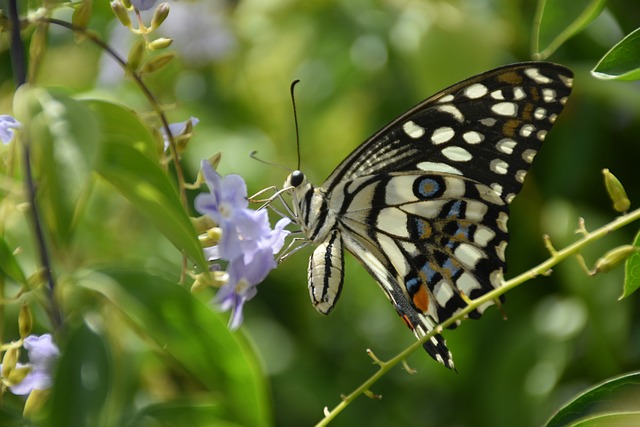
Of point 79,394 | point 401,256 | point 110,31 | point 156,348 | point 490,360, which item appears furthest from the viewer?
point 110,31

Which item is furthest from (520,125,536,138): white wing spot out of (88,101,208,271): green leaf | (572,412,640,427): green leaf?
(88,101,208,271): green leaf

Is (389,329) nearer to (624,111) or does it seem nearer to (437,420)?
(437,420)

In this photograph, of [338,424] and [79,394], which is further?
[338,424]

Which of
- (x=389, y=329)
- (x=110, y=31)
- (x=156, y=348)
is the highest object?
(x=156, y=348)

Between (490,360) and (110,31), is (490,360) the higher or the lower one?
the lower one

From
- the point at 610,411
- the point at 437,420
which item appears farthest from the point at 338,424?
the point at 610,411

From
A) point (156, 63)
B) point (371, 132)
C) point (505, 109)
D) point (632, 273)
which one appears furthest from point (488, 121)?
point (371, 132)

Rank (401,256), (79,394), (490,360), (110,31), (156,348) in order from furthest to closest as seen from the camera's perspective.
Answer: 1. (110,31)
2. (490,360)
3. (401,256)
4. (156,348)
5. (79,394)
